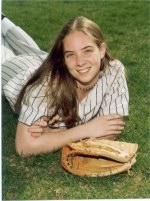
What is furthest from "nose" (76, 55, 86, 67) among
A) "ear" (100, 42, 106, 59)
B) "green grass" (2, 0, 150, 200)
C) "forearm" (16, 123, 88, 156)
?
"green grass" (2, 0, 150, 200)

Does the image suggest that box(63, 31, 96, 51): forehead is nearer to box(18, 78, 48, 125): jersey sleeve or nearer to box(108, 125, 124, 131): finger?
box(18, 78, 48, 125): jersey sleeve

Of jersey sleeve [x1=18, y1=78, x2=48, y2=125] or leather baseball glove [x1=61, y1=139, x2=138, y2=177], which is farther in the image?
jersey sleeve [x1=18, y1=78, x2=48, y2=125]

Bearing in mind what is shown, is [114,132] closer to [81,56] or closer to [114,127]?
[114,127]

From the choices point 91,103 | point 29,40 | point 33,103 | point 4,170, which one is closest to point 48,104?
point 33,103

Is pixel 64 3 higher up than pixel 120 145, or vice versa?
pixel 64 3

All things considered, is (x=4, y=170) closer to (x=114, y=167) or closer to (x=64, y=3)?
(x=114, y=167)

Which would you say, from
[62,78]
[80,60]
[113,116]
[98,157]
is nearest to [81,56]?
[80,60]

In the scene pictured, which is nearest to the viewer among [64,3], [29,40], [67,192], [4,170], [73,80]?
[67,192]
